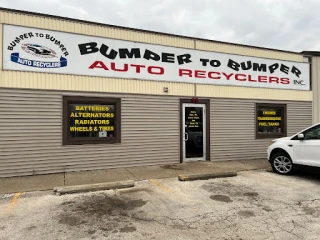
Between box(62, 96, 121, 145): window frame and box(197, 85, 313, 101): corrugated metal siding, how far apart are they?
3.27 m

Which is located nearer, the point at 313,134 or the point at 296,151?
the point at 313,134

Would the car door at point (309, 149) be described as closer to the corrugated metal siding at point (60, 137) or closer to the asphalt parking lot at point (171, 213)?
the asphalt parking lot at point (171, 213)

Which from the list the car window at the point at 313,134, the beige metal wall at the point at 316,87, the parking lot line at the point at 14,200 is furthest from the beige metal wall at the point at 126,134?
the car window at the point at 313,134

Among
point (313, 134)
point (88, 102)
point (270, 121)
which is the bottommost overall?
point (313, 134)

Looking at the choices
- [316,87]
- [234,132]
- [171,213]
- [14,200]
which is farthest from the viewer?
[316,87]

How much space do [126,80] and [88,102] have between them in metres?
1.49

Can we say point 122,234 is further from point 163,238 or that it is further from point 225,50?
point 225,50

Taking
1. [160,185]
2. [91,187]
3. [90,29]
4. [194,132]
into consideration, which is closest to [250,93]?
[194,132]

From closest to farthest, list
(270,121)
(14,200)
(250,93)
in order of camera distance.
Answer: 1. (14,200)
2. (250,93)
3. (270,121)

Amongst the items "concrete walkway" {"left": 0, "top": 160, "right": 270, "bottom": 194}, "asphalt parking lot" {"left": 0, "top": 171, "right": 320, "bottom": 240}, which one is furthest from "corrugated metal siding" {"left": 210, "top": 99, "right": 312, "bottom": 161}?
"asphalt parking lot" {"left": 0, "top": 171, "right": 320, "bottom": 240}

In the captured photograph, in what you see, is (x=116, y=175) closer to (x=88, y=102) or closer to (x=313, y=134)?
(x=88, y=102)

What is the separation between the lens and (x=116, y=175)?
7.54 meters

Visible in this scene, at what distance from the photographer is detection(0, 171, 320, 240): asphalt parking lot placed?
3.90 meters

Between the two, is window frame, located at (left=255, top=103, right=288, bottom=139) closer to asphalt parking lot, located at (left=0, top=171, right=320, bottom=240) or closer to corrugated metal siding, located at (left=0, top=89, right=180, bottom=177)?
corrugated metal siding, located at (left=0, top=89, right=180, bottom=177)
